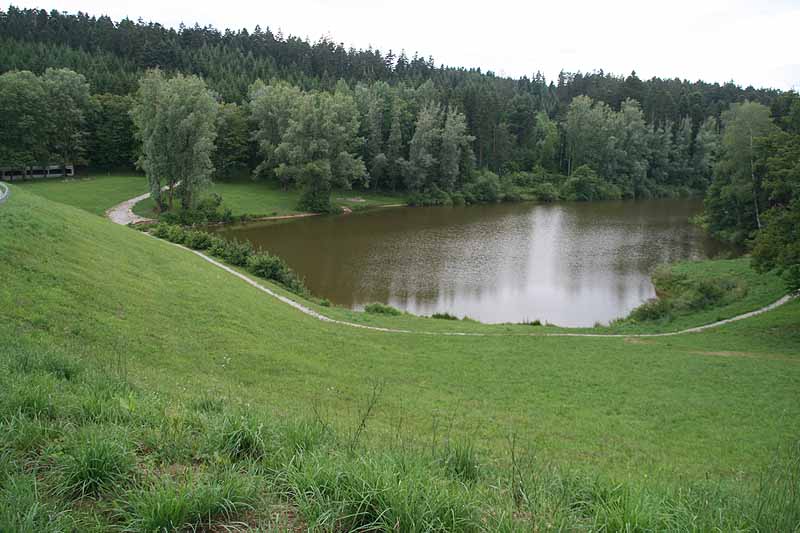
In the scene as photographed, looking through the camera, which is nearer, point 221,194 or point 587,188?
point 221,194

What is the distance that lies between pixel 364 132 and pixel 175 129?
115 feet

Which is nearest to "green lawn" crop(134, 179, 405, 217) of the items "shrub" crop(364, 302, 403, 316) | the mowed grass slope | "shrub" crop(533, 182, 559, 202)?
"shrub" crop(533, 182, 559, 202)

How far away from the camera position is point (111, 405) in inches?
253

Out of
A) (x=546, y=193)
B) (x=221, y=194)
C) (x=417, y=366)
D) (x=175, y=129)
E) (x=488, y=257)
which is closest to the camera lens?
(x=417, y=366)

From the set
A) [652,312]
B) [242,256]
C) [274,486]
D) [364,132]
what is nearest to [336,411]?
[274,486]

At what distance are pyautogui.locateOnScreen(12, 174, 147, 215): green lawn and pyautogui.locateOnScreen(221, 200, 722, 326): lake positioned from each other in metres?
14.2

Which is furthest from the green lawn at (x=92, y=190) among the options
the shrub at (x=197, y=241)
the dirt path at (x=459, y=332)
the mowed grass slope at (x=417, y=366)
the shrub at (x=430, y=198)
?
the mowed grass slope at (x=417, y=366)

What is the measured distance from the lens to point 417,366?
1703cm

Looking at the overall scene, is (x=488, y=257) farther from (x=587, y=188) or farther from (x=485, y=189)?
(x=587, y=188)

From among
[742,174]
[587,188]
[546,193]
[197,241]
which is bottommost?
[197,241]

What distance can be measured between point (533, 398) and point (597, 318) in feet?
58.9

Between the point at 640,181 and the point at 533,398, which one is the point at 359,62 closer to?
the point at 640,181

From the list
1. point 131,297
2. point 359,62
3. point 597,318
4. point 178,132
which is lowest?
point 597,318

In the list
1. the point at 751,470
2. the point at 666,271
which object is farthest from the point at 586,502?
the point at 666,271
